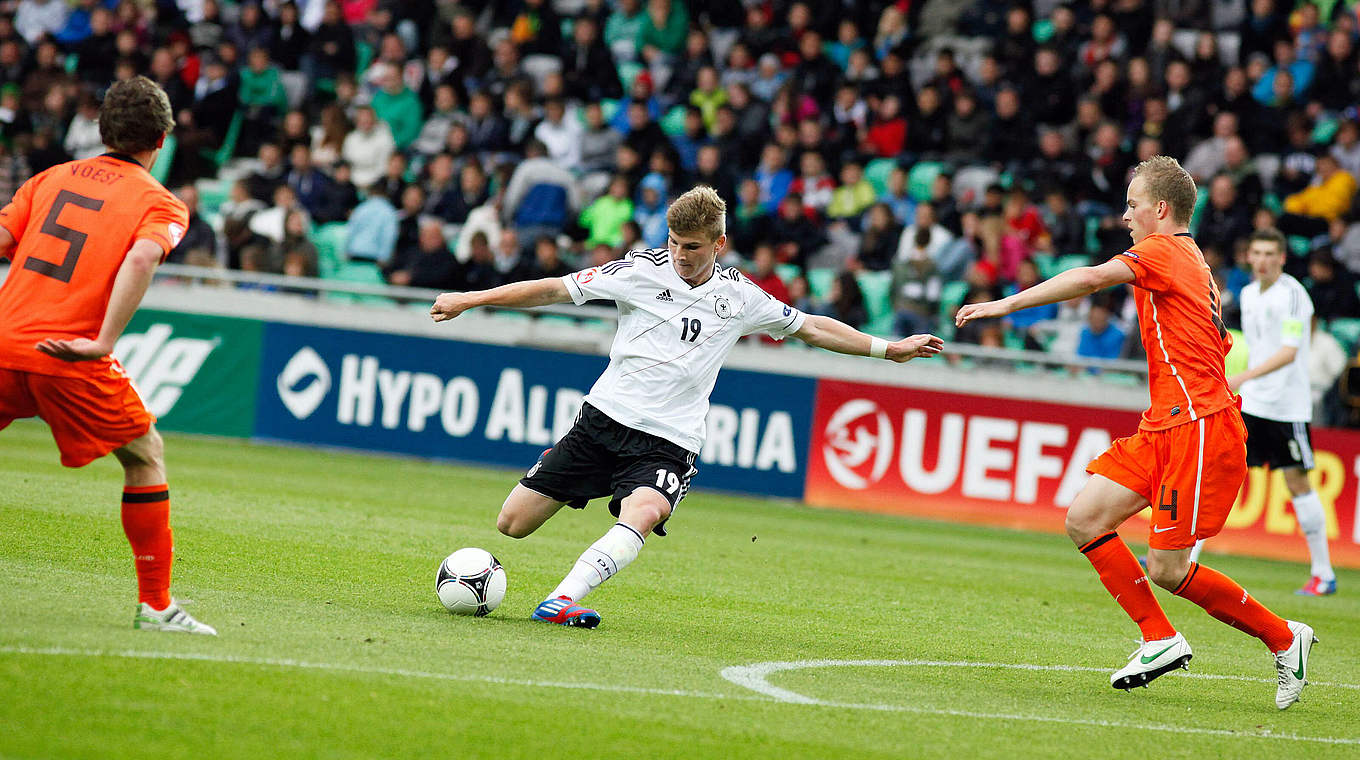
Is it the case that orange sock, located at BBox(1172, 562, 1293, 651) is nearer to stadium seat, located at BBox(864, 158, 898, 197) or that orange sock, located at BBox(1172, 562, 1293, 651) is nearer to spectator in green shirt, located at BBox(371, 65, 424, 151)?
stadium seat, located at BBox(864, 158, 898, 197)

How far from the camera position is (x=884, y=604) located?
31.5 ft

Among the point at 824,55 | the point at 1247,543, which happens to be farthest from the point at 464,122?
the point at 1247,543

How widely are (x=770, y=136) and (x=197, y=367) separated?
26.2 feet

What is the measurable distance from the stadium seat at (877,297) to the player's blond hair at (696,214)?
10.9 m

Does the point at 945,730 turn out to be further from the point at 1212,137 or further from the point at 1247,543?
the point at 1212,137

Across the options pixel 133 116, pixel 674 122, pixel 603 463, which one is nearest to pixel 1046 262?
pixel 674 122

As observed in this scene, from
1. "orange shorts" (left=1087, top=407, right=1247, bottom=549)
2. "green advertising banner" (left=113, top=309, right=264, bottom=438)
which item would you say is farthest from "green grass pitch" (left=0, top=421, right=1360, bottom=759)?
"green advertising banner" (left=113, top=309, right=264, bottom=438)

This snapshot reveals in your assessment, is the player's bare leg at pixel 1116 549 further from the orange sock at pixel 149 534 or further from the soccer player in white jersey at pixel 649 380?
the orange sock at pixel 149 534

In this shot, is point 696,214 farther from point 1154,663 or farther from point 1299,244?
point 1299,244

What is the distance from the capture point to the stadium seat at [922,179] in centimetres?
2005

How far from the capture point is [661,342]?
7.65m

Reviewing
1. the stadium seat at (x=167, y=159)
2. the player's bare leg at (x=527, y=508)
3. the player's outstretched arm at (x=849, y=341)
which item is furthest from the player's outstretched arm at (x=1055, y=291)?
the stadium seat at (x=167, y=159)

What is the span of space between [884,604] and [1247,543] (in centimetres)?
688

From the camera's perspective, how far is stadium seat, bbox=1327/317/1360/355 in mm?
16438
